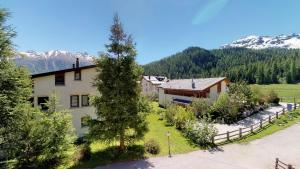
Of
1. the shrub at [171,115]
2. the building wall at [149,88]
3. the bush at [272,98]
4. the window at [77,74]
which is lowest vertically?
the shrub at [171,115]

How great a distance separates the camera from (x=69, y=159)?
21875 mm

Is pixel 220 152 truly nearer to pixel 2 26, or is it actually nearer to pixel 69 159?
pixel 69 159

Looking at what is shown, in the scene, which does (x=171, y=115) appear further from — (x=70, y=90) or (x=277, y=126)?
Result: (x=70, y=90)

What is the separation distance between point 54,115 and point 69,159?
4.67 m

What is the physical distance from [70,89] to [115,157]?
1269cm

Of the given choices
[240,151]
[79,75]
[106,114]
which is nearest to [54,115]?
[106,114]

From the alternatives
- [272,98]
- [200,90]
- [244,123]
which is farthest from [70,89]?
[272,98]

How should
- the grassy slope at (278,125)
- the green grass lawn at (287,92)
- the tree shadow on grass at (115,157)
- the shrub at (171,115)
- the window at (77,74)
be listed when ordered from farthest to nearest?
the green grass lawn at (287,92) → the shrub at (171,115) → the window at (77,74) → the grassy slope at (278,125) → the tree shadow on grass at (115,157)

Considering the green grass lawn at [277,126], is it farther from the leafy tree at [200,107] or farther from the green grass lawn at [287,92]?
the green grass lawn at [287,92]

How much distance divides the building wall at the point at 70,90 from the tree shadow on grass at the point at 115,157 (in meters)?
8.15

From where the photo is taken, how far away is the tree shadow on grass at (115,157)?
2056 cm

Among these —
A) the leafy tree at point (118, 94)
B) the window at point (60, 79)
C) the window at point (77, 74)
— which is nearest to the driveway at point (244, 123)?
the leafy tree at point (118, 94)

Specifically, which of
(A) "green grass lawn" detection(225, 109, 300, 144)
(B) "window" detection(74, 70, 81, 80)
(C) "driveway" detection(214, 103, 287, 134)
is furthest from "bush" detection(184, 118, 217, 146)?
(B) "window" detection(74, 70, 81, 80)

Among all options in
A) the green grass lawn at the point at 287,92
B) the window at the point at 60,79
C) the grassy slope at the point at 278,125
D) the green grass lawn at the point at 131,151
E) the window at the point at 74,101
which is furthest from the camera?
the green grass lawn at the point at 287,92
